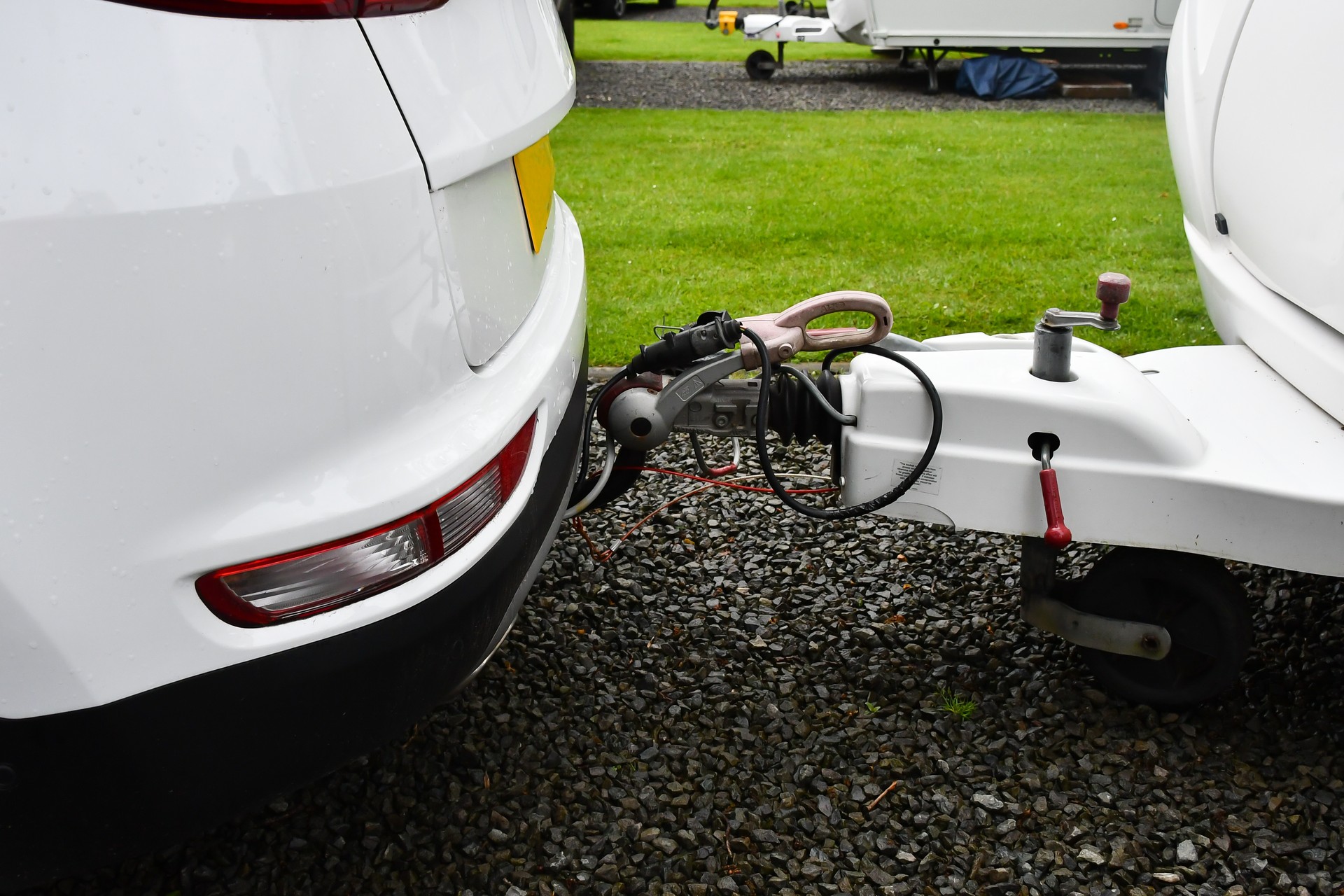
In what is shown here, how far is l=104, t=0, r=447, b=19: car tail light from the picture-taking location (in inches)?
41.6

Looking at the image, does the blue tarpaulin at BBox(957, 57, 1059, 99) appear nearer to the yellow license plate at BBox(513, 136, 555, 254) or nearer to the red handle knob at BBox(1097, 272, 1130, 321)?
the red handle knob at BBox(1097, 272, 1130, 321)

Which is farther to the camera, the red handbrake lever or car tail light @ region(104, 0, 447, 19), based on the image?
the red handbrake lever

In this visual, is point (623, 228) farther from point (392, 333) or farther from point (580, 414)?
point (392, 333)

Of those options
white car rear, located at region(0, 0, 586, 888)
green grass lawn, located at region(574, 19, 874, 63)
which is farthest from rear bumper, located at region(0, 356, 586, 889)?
green grass lawn, located at region(574, 19, 874, 63)

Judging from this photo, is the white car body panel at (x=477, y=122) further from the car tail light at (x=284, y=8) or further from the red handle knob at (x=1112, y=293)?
the red handle knob at (x=1112, y=293)

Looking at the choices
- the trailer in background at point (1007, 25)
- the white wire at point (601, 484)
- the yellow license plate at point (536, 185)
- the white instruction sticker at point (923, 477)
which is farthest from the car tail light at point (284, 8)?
the trailer in background at point (1007, 25)

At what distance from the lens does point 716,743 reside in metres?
2.08

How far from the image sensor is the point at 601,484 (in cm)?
208

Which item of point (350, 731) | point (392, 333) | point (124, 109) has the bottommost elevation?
point (350, 731)

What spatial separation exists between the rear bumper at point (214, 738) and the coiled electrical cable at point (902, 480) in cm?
73

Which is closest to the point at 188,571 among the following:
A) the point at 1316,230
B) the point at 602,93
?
the point at 1316,230

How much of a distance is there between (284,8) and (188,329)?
348mm

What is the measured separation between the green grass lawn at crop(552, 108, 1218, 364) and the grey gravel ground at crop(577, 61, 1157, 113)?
0.92 m

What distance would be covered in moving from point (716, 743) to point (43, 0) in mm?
1594
